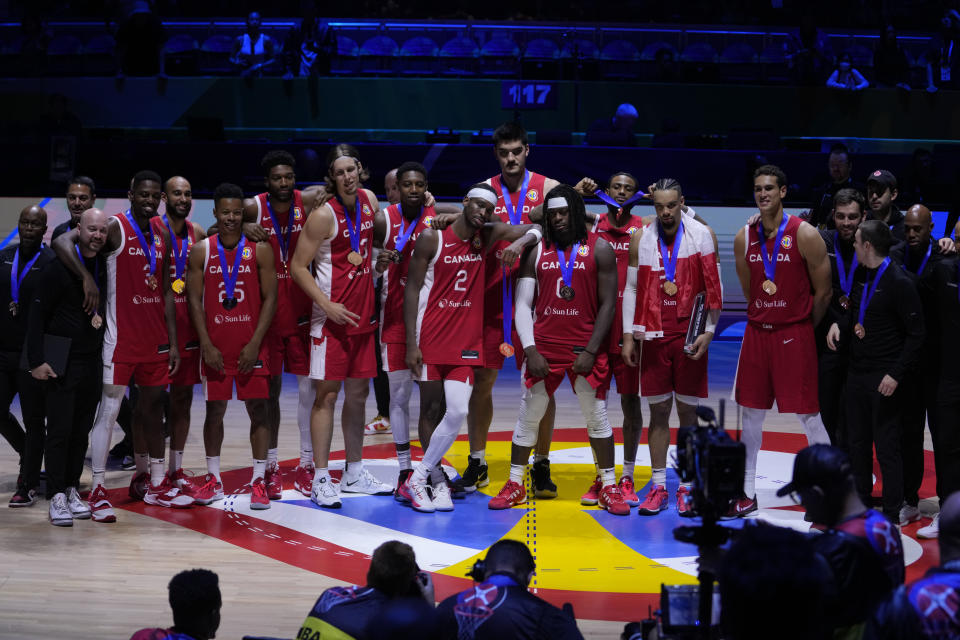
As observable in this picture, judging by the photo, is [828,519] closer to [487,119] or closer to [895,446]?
[895,446]

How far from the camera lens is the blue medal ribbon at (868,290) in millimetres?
6277

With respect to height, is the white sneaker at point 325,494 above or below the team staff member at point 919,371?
below

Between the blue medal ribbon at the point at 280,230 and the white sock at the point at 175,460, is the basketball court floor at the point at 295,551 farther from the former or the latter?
the blue medal ribbon at the point at 280,230

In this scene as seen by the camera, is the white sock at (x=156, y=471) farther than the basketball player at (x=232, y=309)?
Yes

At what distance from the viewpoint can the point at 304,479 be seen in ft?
23.3

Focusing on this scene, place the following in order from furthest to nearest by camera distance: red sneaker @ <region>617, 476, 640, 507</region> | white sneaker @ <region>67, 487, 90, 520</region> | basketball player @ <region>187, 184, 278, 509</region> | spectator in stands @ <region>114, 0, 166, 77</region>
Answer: spectator in stands @ <region>114, 0, 166, 77</region>, red sneaker @ <region>617, 476, 640, 507</region>, basketball player @ <region>187, 184, 278, 509</region>, white sneaker @ <region>67, 487, 90, 520</region>

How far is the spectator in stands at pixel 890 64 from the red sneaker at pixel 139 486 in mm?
11815

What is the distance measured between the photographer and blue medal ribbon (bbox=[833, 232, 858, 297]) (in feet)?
12.7

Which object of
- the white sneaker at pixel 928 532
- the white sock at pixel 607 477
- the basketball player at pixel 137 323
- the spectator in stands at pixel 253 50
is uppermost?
the spectator in stands at pixel 253 50

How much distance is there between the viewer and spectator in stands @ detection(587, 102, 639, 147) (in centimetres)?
1235

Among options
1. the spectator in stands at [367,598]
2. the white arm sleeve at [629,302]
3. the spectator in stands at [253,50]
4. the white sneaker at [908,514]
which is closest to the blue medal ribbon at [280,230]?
the white arm sleeve at [629,302]

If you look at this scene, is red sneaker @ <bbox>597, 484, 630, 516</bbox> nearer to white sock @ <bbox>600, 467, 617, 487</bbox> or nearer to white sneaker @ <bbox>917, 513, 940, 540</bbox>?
white sock @ <bbox>600, 467, 617, 487</bbox>

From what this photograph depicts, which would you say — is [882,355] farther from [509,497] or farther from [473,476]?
[473,476]

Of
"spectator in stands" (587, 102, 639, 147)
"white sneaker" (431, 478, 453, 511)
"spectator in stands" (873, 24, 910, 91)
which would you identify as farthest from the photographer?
"spectator in stands" (873, 24, 910, 91)
